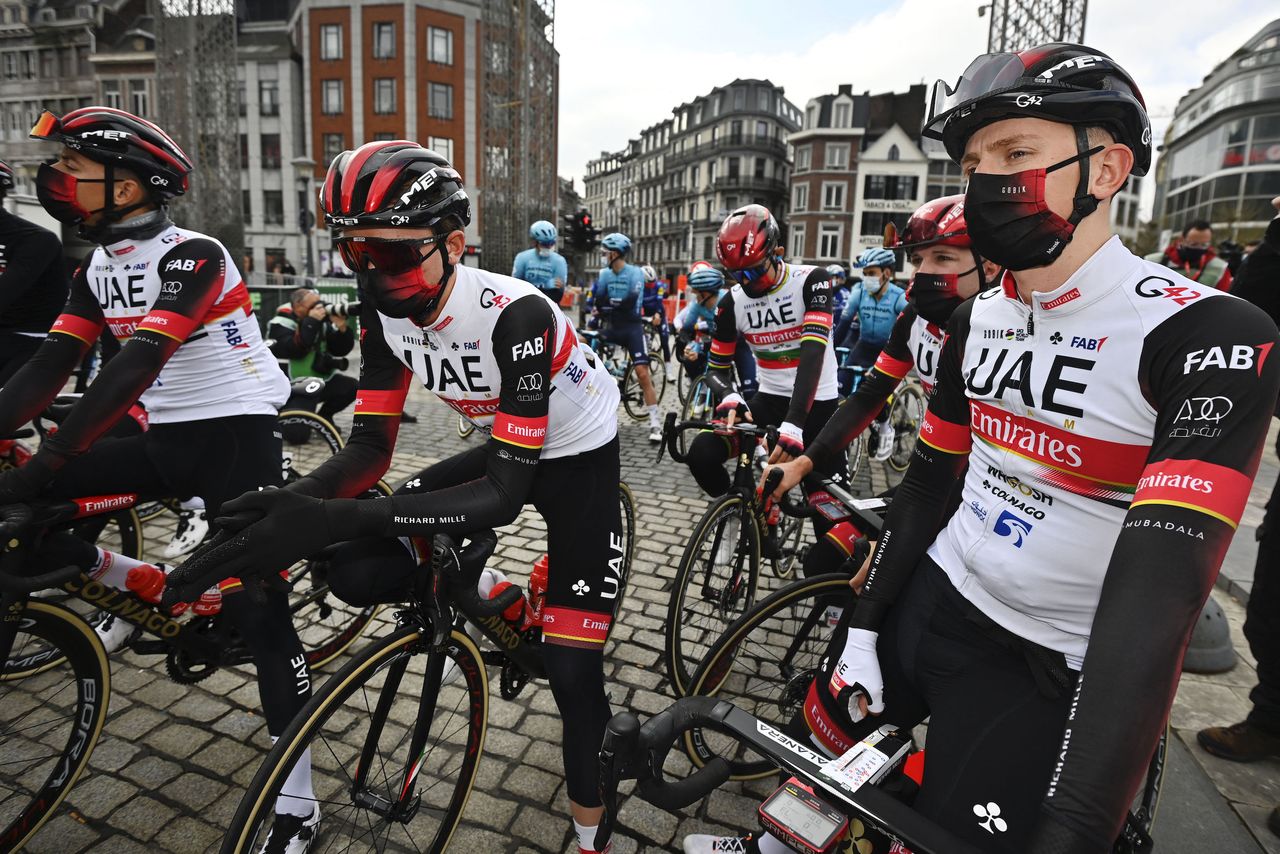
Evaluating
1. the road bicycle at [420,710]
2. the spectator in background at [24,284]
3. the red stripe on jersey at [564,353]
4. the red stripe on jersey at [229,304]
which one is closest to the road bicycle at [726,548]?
the road bicycle at [420,710]

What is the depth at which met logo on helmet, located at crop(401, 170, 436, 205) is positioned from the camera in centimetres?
221

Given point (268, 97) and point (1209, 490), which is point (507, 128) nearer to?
point (268, 97)

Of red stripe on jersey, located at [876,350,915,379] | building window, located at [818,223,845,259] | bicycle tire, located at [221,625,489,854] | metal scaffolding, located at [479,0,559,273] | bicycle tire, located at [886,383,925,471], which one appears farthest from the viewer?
building window, located at [818,223,845,259]

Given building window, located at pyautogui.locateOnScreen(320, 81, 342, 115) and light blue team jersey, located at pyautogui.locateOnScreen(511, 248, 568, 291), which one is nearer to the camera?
light blue team jersey, located at pyautogui.locateOnScreen(511, 248, 568, 291)

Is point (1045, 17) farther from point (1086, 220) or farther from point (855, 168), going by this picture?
point (1086, 220)

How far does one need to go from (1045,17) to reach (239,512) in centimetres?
4433

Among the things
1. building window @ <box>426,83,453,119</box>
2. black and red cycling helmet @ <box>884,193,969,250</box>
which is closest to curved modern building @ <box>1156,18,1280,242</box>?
building window @ <box>426,83,453,119</box>

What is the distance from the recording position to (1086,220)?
1.61 m

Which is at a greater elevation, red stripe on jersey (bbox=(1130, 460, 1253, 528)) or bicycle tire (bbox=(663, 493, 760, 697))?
red stripe on jersey (bbox=(1130, 460, 1253, 528))

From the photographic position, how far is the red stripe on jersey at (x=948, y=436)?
2.18 meters

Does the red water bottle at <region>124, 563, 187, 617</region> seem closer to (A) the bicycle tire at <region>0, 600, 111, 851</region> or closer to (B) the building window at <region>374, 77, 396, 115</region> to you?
(A) the bicycle tire at <region>0, 600, 111, 851</region>

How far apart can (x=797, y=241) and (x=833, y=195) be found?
16.6ft

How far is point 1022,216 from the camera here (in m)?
1.62

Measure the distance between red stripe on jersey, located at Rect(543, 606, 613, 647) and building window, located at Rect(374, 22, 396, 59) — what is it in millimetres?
52998
